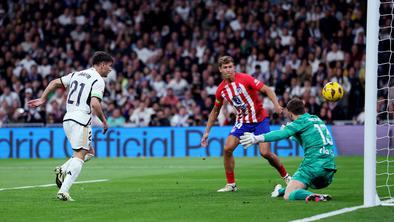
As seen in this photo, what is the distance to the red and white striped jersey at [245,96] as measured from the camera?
47.5ft

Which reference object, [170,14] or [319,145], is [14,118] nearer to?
[170,14]

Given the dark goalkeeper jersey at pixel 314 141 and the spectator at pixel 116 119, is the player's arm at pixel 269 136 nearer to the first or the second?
the dark goalkeeper jersey at pixel 314 141

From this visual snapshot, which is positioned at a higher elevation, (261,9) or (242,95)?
(261,9)

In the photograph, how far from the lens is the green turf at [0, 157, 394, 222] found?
33.5 ft

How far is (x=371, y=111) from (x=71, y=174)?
4.46 metres

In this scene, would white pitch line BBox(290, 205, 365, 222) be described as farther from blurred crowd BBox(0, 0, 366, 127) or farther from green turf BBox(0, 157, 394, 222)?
blurred crowd BBox(0, 0, 366, 127)

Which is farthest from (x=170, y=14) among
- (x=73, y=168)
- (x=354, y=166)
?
(x=73, y=168)

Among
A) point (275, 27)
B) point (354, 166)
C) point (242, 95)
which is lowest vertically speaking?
point (354, 166)

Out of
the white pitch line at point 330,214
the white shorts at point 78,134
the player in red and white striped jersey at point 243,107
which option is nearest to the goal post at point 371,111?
the white pitch line at point 330,214

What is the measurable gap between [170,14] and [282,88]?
7.03m

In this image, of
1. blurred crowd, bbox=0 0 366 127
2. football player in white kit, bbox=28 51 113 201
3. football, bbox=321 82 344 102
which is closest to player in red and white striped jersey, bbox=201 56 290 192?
football, bbox=321 82 344 102

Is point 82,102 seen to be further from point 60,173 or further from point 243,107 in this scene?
point 243,107

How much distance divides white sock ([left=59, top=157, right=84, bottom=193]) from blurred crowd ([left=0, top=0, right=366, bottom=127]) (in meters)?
15.4

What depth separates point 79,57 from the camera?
3275 centimetres
